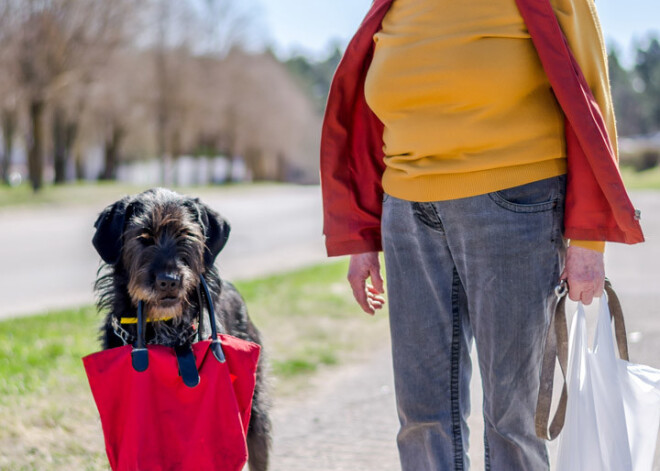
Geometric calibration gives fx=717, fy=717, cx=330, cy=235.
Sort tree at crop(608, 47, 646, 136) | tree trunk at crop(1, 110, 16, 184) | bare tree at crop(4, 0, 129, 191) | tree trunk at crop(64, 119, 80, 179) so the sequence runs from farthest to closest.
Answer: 1. tree at crop(608, 47, 646, 136)
2. tree trunk at crop(64, 119, 80, 179)
3. tree trunk at crop(1, 110, 16, 184)
4. bare tree at crop(4, 0, 129, 191)

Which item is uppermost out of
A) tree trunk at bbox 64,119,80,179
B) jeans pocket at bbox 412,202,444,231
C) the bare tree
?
the bare tree

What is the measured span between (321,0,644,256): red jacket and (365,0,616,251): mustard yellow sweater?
0.23ft

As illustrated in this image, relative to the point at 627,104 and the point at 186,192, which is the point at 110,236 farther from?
the point at 627,104

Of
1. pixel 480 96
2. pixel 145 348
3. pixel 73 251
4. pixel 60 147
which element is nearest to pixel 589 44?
A: pixel 480 96

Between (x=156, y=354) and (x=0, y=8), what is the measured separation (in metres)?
24.7

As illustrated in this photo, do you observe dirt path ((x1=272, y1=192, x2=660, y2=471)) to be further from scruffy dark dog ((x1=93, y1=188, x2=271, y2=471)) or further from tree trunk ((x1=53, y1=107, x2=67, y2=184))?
tree trunk ((x1=53, y1=107, x2=67, y2=184))

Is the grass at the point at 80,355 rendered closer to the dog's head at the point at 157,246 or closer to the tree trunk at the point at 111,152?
the dog's head at the point at 157,246

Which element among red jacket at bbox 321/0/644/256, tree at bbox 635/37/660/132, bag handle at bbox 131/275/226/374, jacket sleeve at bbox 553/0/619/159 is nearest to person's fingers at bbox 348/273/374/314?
red jacket at bbox 321/0/644/256

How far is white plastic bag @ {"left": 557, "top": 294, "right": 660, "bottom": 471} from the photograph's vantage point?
2314 millimetres

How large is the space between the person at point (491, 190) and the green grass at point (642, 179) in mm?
39773

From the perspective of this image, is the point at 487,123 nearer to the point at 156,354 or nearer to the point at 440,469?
the point at 440,469

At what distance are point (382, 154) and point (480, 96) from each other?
2.08ft

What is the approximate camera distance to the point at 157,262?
9.46ft

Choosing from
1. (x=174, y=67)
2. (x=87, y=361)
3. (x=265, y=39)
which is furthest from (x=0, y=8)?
(x=265, y=39)
